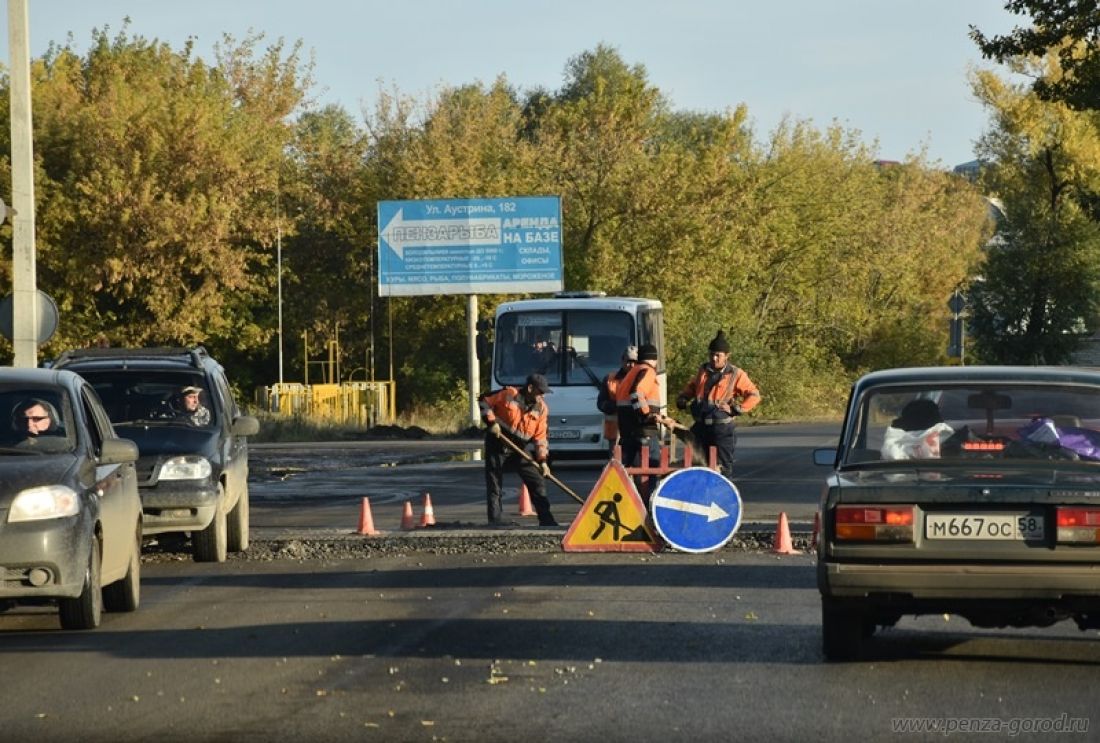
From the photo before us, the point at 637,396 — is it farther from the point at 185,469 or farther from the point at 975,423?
the point at 975,423

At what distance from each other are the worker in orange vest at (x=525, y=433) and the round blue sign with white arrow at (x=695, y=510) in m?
2.96

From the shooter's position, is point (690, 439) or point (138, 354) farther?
point (690, 439)

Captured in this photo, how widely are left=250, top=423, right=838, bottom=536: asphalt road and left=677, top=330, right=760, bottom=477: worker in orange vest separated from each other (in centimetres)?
88

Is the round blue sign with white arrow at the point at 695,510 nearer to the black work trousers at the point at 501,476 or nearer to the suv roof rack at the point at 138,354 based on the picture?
the black work trousers at the point at 501,476

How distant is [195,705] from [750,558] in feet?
24.2

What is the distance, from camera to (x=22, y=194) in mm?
22094

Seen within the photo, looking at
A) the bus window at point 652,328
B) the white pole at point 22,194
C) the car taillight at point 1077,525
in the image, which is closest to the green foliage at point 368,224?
the bus window at point 652,328

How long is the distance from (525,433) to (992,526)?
952 cm

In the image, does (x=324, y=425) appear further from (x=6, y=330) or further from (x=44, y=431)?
(x=44, y=431)

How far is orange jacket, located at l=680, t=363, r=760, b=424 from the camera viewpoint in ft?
63.0

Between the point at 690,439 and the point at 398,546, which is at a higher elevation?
the point at 690,439

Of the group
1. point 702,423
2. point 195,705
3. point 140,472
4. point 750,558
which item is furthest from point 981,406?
point 702,423

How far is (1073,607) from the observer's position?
30.6 feet

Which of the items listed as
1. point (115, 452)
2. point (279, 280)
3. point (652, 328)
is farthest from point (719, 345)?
point (279, 280)
